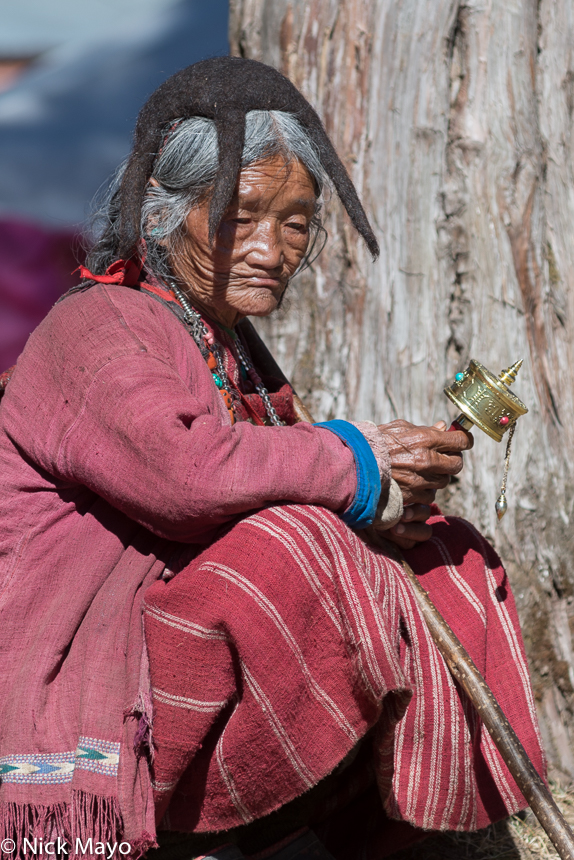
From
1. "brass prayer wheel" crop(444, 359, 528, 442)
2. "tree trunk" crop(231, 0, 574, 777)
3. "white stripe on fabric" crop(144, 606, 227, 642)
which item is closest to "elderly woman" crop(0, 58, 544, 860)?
"white stripe on fabric" crop(144, 606, 227, 642)

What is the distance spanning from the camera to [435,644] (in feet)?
6.57

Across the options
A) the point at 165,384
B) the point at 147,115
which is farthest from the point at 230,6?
the point at 165,384

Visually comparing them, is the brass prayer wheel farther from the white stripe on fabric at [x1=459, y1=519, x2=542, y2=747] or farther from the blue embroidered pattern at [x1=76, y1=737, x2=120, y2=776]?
the blue embroidered pattern at [x1=76, y1=737, x2=120, y2=776]

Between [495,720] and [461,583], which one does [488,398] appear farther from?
[495,720]

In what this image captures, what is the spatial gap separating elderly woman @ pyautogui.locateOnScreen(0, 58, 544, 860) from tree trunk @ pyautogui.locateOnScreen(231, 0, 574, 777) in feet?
2.82

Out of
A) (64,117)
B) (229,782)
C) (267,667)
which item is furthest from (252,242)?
(64,117)

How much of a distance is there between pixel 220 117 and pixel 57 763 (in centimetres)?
150

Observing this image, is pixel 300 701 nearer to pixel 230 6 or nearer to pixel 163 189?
pixel 163 189

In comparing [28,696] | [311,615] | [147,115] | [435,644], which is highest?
[147,115]

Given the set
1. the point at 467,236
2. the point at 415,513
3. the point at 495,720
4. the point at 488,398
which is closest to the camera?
the point at 495,720

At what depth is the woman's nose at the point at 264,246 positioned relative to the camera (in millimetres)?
2111

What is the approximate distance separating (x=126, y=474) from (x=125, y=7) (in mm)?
2782

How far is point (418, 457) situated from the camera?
2.01 metres

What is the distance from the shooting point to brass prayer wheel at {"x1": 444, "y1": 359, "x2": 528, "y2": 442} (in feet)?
6.48
